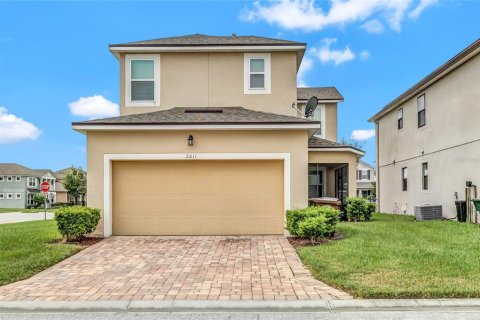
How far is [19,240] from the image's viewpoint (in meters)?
10.8

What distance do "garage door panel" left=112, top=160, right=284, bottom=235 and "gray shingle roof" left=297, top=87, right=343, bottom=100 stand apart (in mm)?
9993

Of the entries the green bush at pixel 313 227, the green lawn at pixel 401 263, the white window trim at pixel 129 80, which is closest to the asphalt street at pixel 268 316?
the green lawn at pixel 401 263

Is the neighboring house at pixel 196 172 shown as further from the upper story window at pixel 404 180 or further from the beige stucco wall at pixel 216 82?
the upper story window at pixel 404 180

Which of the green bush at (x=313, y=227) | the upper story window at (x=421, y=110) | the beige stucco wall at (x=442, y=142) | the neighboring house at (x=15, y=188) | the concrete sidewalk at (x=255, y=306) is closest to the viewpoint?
the concrete sidewalk at (x=255, y=306)

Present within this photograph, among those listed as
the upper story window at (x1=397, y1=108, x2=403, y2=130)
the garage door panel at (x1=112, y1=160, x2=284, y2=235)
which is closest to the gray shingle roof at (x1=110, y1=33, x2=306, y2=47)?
the garage door panel at (x1=112, y1=160, x2=284, y2=235)

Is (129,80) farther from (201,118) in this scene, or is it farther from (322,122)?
(322,122)

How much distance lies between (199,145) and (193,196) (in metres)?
1.52

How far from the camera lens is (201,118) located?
39.0 feet

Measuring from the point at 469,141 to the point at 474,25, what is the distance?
5.05 meters

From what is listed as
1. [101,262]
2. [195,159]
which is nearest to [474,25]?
[195,159]

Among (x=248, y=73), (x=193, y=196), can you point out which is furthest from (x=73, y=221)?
(x=248, y=73)

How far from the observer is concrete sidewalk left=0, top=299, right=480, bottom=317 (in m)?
5.41

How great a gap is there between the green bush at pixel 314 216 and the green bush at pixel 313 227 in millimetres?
53

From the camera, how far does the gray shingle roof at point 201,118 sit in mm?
11312
